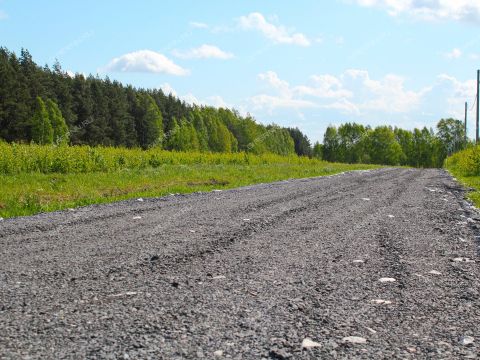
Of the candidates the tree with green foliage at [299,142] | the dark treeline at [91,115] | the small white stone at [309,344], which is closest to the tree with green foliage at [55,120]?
the dark treeline at [91,115]

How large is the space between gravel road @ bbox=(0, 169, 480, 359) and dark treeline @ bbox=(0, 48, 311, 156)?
42.9 m

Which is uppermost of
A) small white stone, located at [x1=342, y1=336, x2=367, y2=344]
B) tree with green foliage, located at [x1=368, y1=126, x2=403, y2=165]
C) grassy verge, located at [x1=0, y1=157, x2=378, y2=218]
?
tree with green foliage, located at [x1=368, y1=126, x2=403, y2=165]

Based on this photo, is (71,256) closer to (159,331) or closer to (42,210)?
(159,331)

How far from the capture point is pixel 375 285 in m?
5.21

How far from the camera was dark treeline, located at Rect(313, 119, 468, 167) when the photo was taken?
421 feet

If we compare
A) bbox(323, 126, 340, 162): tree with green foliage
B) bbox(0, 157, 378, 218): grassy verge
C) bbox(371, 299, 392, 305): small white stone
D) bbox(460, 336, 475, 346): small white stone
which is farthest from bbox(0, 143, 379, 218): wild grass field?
bbox(323, 126, 340, 162): tree with green foliage

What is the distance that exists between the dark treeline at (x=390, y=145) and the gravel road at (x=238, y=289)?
402 feet

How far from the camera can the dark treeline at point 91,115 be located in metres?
64.0

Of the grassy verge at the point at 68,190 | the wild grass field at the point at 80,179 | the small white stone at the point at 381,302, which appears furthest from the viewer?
the wild grass field at the point at 80,179

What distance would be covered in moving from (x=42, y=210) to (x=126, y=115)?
265ft

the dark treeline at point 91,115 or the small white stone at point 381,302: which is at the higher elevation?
the dark treeline at point 91,115

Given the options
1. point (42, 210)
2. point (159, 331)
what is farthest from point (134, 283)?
point (42, 210)

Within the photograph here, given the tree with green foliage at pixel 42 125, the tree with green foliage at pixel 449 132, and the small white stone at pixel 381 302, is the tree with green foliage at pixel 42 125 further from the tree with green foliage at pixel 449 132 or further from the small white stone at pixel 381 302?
the tree with green foliage at pixel 449 132

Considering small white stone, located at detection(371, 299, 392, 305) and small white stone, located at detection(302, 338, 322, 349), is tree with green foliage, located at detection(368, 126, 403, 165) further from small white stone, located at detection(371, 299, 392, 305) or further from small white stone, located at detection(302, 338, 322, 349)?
small white stone, located at detection(302, 338, 322, 349)
